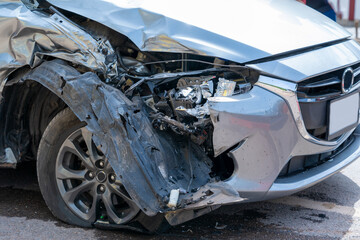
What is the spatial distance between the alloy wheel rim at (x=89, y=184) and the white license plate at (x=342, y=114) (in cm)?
137

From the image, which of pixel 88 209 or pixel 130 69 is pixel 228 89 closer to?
pixel 130 69

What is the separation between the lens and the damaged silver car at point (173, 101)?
10.6ft

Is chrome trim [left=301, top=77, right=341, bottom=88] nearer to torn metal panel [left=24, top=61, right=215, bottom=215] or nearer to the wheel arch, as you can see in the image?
torn metal panel [left=24, top=61, right=215, bottom=215]

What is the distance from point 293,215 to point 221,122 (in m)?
1.22

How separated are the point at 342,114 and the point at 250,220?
0.97 m

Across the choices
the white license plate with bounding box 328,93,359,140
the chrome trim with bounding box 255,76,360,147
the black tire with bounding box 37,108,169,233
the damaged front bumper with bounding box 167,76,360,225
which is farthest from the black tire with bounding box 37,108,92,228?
the white license plate with bounding box 328,93,359,140

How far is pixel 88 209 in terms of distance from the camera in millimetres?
3750

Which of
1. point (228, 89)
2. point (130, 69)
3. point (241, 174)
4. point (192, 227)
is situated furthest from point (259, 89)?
point (192, 227)

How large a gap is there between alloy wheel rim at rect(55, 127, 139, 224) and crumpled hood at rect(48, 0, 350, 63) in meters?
0.74

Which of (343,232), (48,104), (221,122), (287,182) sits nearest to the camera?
(221,122)

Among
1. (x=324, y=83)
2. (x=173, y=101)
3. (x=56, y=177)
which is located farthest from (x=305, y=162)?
(x=56, y=177)

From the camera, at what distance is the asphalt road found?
3674 millimetres

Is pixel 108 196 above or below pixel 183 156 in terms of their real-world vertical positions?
below

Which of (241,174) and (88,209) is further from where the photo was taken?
(88,209)
